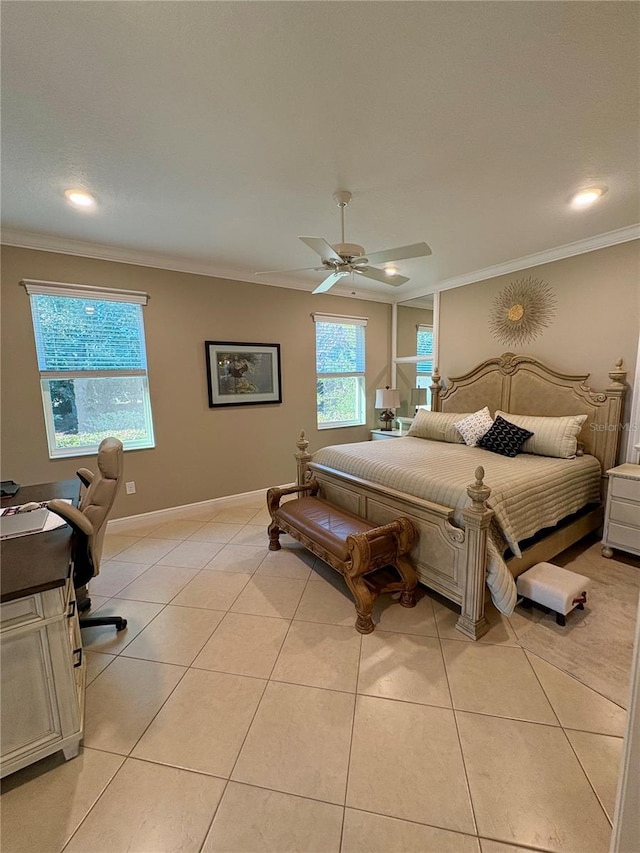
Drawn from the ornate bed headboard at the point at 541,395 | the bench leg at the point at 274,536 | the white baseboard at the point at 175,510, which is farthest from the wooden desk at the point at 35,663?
the ornate bed headboard at the point at 541,395

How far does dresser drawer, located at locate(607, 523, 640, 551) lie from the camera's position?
8.61 feet

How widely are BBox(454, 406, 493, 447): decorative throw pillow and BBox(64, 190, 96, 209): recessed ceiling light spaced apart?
11.9 feet

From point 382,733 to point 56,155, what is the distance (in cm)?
326

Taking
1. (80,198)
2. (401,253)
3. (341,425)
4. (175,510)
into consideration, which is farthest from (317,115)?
(341,425)

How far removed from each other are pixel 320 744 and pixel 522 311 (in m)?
3.98

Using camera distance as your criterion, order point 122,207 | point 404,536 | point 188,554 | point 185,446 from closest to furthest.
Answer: point 404,536 → point 122,207 → point 188,554 → point 185,446

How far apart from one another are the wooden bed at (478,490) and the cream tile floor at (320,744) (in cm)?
31

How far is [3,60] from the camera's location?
4.25 feet

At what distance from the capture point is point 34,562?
1.32 meters

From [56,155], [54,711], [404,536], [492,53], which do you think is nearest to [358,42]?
[492,53]

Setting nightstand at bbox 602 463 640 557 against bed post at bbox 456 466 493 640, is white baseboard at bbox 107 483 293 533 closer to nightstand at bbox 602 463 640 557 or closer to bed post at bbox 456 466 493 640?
bed post at bbox 456 466 493 640

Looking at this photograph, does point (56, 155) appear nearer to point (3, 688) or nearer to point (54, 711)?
point (3, 688)

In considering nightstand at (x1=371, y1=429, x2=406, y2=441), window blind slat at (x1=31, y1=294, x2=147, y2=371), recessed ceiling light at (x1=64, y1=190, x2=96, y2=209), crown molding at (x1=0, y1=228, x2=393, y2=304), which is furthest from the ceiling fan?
nightstand at (x1=371, y1=429, x2=406, y2=441)

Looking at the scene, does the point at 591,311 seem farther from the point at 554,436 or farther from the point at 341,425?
the point at 341,425
